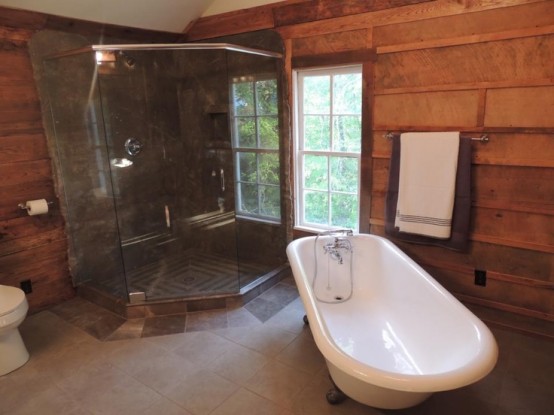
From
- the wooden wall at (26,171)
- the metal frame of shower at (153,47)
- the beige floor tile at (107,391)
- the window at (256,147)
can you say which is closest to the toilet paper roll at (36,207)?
the wooden wall at (26,171)

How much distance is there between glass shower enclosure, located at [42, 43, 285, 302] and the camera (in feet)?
10.1

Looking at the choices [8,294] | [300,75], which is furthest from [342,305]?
[8,294]

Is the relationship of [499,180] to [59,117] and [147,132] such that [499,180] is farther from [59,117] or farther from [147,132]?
[59,117]

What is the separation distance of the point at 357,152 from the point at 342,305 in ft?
3.97

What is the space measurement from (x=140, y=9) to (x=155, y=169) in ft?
4.42

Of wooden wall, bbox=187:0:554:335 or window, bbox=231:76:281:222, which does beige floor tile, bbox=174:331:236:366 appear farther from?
wooden wall, bbox=187:0:554:335

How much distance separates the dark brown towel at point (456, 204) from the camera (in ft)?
8.30

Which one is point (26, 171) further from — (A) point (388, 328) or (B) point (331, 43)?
(A) point (388, 328)

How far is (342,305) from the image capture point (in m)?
2.65

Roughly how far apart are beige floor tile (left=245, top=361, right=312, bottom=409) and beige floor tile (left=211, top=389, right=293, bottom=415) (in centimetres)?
3

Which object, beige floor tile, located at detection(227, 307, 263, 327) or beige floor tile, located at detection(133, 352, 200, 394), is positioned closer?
beige floor tile, located at detection(133, 352, 200, 394)

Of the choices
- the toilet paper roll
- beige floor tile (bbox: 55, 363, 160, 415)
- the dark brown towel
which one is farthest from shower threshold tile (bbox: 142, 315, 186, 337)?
the dark brown towel

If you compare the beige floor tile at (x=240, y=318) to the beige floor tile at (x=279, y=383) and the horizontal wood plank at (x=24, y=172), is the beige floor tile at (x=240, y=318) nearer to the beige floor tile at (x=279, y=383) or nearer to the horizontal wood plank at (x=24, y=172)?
the beige floor tile at (x=279, y=383)

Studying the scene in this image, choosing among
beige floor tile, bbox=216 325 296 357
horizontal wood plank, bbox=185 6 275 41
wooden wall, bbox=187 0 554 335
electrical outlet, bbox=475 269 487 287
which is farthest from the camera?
horizontal wood plank, bbox=185 6 275 41
